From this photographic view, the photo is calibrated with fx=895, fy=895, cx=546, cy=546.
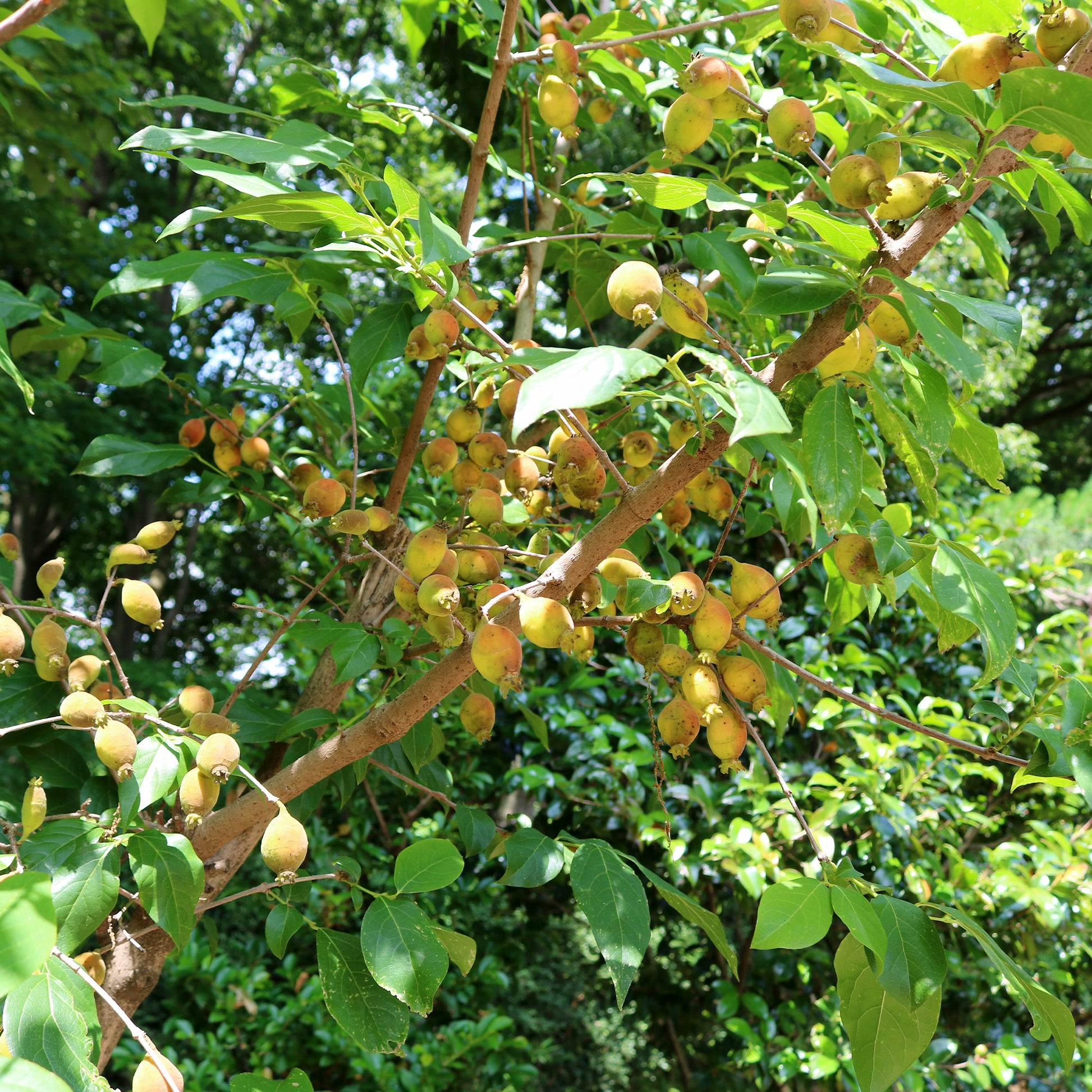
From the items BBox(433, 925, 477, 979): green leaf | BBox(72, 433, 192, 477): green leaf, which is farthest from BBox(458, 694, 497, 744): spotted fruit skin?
BBox(72, 433, 192, 477): green leaf

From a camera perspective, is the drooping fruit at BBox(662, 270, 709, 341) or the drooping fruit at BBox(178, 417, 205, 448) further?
the drooping fruit at BBox(178, 417, 205, 448)

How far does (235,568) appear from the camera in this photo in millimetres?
7715

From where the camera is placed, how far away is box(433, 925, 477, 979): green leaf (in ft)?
2.68

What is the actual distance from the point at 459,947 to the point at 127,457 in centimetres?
71

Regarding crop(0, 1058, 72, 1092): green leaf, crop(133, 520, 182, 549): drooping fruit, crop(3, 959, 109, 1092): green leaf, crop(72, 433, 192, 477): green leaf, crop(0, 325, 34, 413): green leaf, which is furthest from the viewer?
crop(72, 433, 192, 477): green leaf

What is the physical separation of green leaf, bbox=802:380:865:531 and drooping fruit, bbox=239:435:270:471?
0.74 metres

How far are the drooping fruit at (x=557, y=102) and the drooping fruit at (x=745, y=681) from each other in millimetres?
658

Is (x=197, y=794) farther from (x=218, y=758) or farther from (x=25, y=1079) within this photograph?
(x=25, y=1079)

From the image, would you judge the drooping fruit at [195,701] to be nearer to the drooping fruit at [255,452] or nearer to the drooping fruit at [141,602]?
the drooping fruit at [141,602]

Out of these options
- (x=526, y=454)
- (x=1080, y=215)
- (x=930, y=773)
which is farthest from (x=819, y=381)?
(x=930, y=773)

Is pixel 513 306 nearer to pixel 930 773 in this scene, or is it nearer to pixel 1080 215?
pixel 1080 215

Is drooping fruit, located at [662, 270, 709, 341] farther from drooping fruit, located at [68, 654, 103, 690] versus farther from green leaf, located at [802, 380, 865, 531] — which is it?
drooping fruit, located at [68, 654, 103, 690]

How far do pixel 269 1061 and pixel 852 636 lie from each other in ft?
5.48

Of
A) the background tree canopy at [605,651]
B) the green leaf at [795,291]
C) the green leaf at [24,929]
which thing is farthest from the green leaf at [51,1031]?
the green leaf at [795,291]
